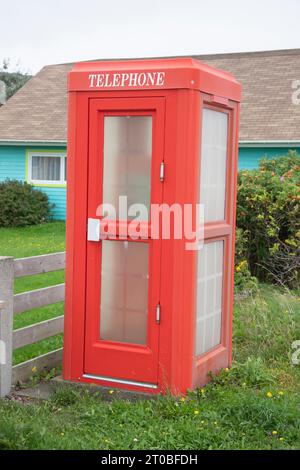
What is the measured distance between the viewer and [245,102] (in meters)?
20.6

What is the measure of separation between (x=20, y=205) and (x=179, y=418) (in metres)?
16.0

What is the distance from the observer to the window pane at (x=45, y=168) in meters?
22.0

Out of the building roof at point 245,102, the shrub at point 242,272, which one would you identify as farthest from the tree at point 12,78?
the shrub at point 242,272

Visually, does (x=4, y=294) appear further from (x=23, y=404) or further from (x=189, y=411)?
(x=189, y=411)

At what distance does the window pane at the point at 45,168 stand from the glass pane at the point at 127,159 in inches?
660

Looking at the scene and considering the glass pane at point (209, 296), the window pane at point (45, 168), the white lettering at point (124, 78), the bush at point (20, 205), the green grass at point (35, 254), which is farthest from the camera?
the window pane at point (45, 168)

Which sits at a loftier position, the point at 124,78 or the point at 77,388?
the point at 124,78

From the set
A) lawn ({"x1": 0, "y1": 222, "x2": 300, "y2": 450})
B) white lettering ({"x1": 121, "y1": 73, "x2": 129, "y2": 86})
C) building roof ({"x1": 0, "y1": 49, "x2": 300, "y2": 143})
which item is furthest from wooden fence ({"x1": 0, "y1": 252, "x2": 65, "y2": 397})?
building roof ({"x1": 0, "y1": 49, "x2": 300, "y2": 143})

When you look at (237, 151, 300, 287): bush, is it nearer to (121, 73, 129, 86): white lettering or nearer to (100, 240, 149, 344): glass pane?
(100, 240, 149, 344): glass pane

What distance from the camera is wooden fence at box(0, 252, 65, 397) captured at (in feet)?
17.5

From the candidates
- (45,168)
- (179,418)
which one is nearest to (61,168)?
(45,168)

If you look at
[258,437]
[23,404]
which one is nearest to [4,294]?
[23,404]

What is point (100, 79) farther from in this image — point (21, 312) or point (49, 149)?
point (49, 149)

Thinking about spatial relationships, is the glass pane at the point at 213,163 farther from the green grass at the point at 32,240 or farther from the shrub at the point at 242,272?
the green grass at the point at 32,240
